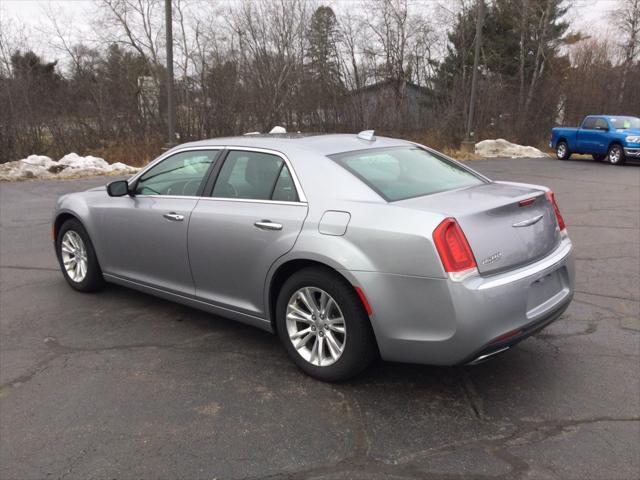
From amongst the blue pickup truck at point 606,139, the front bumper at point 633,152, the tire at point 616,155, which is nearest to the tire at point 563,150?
the blue pickup truck at point 606,139

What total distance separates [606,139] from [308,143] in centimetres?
1888

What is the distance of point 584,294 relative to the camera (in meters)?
5.28

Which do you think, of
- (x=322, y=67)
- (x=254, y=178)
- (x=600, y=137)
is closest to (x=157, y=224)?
(x=254, y=178)

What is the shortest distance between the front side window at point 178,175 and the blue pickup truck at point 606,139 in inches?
722

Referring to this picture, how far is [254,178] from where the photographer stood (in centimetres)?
400

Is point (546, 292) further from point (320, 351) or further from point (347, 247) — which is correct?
point (320, 351)

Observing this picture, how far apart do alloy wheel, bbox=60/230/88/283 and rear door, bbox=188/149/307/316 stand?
1734mm

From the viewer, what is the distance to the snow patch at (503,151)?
24.2 m

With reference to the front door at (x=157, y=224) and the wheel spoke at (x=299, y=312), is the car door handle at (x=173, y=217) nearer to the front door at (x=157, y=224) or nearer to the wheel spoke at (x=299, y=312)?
the front door at (x=157, y=224)

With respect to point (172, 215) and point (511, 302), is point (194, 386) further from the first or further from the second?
point (511, 302)

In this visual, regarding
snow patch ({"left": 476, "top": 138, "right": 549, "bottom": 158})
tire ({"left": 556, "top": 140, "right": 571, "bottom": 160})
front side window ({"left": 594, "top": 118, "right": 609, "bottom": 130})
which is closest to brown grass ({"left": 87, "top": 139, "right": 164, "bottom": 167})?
snow patch ({"left": 476, "top": 138, "right": 549, "bottom": 158})

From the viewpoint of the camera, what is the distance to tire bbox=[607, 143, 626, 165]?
19047mm

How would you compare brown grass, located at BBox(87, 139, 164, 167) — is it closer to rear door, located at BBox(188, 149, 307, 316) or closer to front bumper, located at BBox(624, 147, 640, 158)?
front bumper, located at BBox(624, 147, 640, 158)

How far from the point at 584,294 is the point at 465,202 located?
2.62 meters
